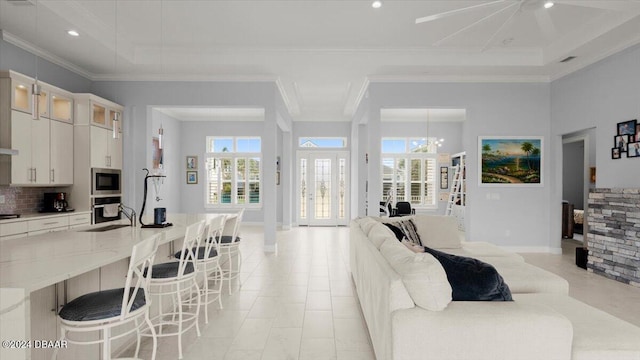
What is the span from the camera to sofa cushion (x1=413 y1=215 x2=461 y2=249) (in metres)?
4.26

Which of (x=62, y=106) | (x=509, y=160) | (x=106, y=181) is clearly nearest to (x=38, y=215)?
(x=106, y=181)

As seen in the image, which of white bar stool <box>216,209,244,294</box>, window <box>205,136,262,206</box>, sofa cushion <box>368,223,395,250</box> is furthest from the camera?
window <box>205,136,262,206</box>

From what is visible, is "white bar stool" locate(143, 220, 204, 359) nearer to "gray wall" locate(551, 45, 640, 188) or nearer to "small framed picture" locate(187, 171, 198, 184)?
"gray wall" locate(551, 45, 640, 188)

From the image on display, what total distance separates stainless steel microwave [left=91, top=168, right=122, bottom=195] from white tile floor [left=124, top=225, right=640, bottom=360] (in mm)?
2582

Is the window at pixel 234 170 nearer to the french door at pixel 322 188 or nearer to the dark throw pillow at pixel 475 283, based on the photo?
the french door at pixel 322 188

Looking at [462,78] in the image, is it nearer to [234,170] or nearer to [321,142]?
[321,142]

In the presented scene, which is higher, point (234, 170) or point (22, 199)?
point (234, 170)

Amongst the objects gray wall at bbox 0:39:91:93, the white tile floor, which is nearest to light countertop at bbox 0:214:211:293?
the white tile floor

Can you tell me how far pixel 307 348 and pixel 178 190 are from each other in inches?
321

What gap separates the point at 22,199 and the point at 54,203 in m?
0.35

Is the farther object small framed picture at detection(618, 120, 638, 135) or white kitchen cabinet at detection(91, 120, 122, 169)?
white kitchen cabinet at detection(91, 120, 122, 169)

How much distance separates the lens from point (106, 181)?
559 centimetres

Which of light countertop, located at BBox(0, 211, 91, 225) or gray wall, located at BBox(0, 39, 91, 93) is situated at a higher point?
gray wall, located at BBox(0, 39, 91, 93)

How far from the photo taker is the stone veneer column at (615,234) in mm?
4328
